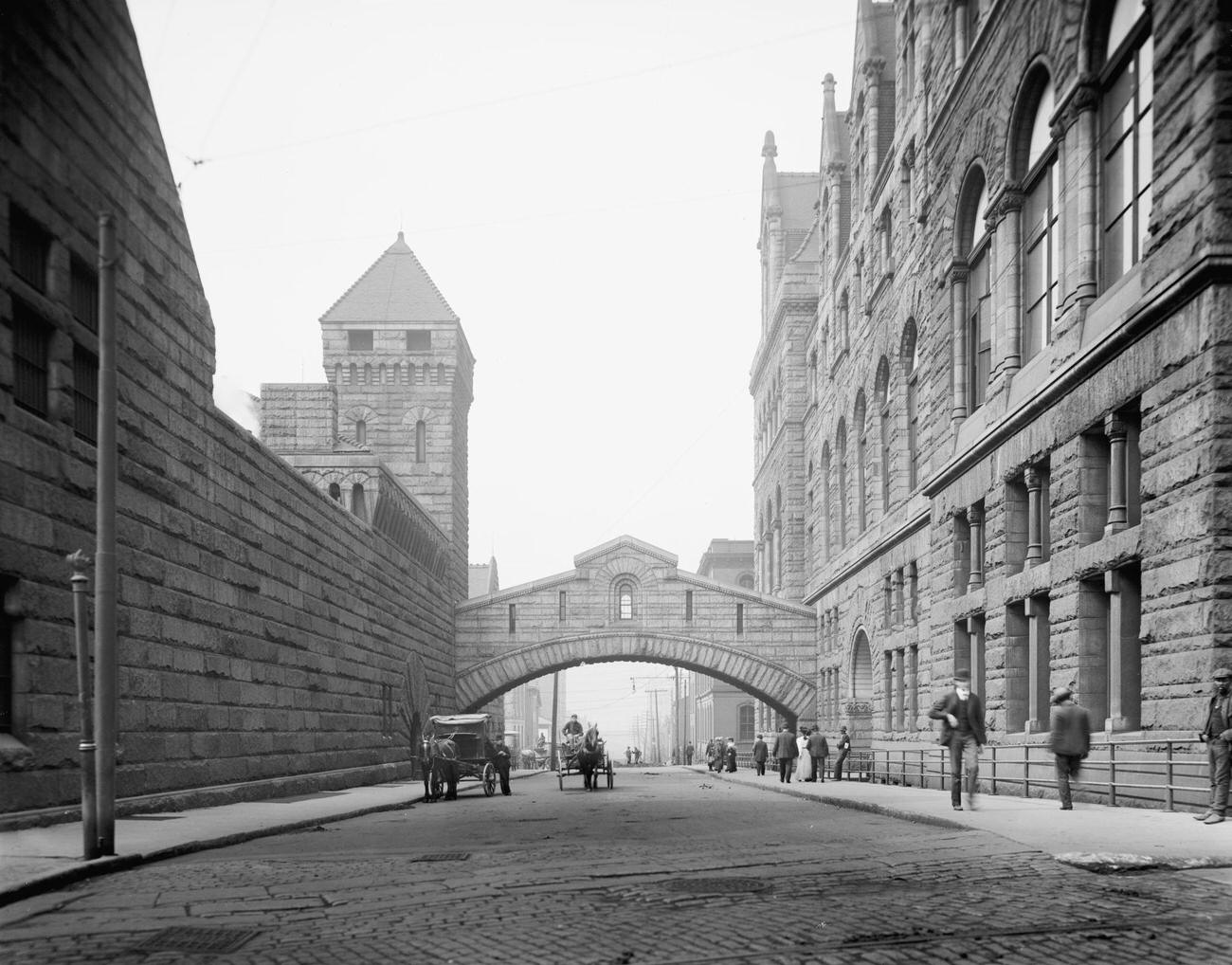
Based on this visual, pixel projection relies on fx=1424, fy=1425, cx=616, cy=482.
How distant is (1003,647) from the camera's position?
2334 cm

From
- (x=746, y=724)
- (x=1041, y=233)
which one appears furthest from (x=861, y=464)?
(x=746, y=724)

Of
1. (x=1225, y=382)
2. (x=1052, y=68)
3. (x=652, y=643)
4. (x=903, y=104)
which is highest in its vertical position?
(x=903, y=104)

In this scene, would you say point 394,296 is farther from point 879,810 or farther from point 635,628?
point 879,810

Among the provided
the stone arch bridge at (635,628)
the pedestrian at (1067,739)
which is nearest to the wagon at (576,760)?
the pedestrian at (1067,739)

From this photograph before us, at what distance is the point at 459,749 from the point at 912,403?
15311 millimetres

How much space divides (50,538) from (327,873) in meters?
6.27

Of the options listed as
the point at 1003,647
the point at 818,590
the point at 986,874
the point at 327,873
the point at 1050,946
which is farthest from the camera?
the point at 818,590

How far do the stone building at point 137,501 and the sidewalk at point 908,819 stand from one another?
4.05 ft

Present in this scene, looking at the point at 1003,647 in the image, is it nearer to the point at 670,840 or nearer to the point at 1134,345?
the point at 1134,345

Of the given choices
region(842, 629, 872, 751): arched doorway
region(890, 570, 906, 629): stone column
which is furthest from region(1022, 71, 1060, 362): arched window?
region(842, 629, 872, 751): arched doorway

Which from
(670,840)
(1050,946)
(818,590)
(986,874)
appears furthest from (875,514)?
(1050,946)

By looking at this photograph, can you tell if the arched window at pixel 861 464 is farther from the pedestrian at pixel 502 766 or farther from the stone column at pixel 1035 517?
the stone column at pixel 1035 517

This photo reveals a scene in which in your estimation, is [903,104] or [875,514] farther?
[875,514]

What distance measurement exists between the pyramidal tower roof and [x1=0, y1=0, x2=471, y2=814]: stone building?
35221 mm
